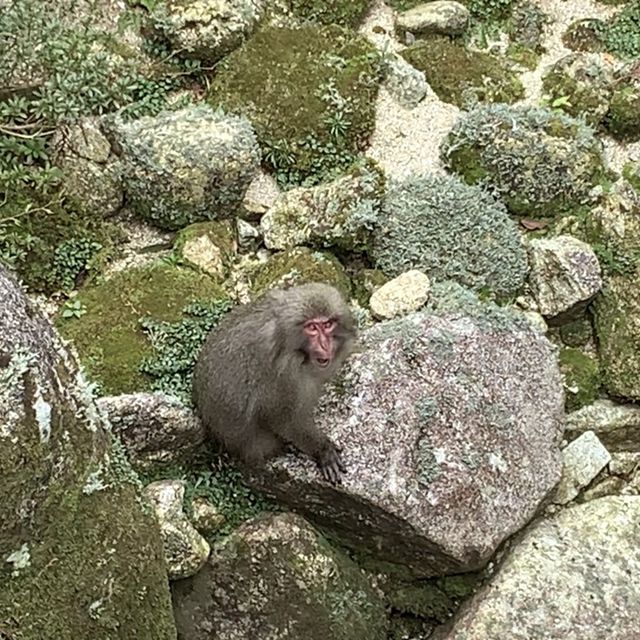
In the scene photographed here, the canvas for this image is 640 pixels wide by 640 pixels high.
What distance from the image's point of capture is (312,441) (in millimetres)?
5668

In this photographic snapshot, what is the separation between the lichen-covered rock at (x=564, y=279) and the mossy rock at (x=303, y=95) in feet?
4.58

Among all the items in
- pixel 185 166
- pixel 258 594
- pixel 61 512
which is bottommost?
pixel 258 594

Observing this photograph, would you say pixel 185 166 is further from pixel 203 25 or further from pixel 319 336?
pixel 319 336

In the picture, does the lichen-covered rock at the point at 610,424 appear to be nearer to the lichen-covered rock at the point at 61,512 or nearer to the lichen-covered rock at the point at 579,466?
the lichen-covered rock at the point at 579,466

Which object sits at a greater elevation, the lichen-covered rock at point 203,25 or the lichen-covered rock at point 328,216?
the lichen-covered rock at point 203,25

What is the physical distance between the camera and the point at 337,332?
5.48 m

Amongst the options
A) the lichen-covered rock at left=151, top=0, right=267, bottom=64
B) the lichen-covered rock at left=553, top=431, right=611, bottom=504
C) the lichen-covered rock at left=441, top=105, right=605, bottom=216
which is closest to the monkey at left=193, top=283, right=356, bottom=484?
the lichen-covered rock at left=553, top=431, right=611, bottom=504

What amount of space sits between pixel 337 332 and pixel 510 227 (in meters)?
1.80

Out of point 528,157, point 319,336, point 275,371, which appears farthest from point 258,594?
point 528,157

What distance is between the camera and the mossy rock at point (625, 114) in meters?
7.38

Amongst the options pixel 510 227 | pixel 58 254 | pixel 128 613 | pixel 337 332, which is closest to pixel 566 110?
pixel 510 227

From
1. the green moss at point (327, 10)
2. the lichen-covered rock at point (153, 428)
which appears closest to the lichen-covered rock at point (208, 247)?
the lichen-covered rock at point (153, 428)

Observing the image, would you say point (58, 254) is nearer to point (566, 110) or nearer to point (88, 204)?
point (88, 204)

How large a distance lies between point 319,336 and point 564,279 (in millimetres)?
1953
